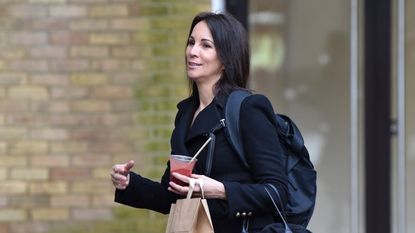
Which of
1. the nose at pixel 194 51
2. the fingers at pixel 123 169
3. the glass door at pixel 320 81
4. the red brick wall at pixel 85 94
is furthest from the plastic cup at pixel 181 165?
the glass door at pixel 320 81

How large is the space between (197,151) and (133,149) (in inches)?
117

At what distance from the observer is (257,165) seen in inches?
146

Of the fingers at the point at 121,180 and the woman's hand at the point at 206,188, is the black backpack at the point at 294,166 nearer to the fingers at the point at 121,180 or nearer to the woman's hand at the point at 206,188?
the woman's hand at the point at 206,188

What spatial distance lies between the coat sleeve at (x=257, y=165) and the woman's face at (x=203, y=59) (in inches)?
8.1

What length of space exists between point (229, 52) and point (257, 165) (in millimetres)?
435

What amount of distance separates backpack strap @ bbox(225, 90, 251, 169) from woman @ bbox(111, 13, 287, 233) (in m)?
0.02

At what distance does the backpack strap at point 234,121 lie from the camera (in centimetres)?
373

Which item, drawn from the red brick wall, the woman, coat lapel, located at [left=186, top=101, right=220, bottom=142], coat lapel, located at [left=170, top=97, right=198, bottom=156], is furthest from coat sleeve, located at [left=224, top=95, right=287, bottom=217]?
the red brick wall

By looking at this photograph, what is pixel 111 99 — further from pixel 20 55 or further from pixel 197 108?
pixel 197 108

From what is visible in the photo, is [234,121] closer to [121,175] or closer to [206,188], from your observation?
[206,188]

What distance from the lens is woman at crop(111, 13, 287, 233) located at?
3689 millimetres

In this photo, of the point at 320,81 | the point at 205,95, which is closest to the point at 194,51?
the point at 205,95

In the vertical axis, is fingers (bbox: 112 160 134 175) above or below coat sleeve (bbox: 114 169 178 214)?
above

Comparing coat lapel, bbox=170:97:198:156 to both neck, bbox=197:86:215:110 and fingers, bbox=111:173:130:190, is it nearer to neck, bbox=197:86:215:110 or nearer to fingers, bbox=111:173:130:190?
neck, bbox=197:86:215:110
